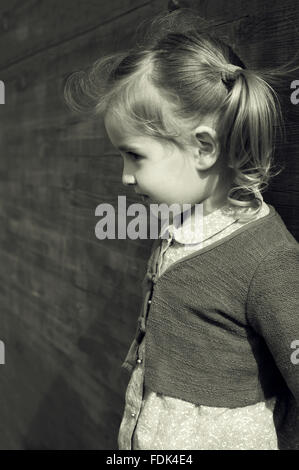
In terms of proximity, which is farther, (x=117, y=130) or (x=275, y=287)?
(x=117, y=130)

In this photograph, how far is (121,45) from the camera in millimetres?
1480

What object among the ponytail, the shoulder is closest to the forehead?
the ponytail

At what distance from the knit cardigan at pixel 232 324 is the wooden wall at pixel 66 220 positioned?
7.7 inches

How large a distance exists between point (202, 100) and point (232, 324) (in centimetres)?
37

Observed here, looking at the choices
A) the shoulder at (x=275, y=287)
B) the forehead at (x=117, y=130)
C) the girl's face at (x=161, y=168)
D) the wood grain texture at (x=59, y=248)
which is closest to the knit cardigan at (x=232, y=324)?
the shoulder at (x=275, y=287)

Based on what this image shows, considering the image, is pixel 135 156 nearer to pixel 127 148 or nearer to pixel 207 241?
pixel 127 148

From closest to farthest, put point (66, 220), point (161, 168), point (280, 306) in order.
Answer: point (280, 306), point (161, 168), point (66, 220)

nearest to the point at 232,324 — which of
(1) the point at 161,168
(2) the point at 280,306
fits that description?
(2) the point at 280,306

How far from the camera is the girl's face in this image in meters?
0.91

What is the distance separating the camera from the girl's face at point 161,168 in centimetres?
Result: 91

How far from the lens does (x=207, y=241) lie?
0.94 meters
